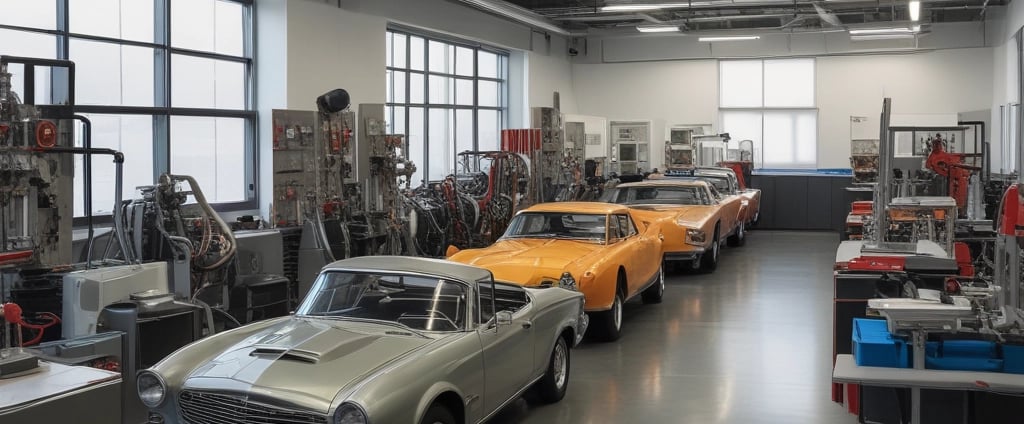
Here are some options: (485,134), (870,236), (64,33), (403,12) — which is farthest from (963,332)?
(485,134)

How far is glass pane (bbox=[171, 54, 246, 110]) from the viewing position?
11695 millimetres

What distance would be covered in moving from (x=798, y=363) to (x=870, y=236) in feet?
4.74

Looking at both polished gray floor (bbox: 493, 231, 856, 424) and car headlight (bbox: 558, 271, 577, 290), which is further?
car headlight (bbox: 558, 271, 577, 290)

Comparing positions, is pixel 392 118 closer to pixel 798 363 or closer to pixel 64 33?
pixel 64 33

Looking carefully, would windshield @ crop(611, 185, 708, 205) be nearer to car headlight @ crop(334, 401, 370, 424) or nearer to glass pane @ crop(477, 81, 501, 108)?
glass pane @ crop(477, 81, 501, 108)

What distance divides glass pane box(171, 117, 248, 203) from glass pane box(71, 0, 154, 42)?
3.72 ft

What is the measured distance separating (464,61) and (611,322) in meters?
11.2

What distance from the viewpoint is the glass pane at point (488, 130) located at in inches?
800

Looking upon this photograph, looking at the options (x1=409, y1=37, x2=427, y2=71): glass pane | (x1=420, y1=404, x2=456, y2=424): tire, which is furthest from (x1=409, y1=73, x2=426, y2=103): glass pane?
(x1=420, y1=404, x2=456, y2=424): tire

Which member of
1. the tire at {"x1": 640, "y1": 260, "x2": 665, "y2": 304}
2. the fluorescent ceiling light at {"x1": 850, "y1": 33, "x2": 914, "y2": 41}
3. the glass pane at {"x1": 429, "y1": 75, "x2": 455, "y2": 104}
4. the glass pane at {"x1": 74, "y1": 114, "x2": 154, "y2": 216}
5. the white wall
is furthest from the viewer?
the white wall

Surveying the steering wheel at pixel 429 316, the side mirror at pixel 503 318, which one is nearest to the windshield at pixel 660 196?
the side mirror at pixel 503 318

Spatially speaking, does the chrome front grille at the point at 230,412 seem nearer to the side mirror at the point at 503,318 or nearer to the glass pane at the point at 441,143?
the side mirror at the point at 503,318

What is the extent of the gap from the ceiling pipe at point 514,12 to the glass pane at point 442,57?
1363 millimetres

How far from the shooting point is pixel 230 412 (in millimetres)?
4742
